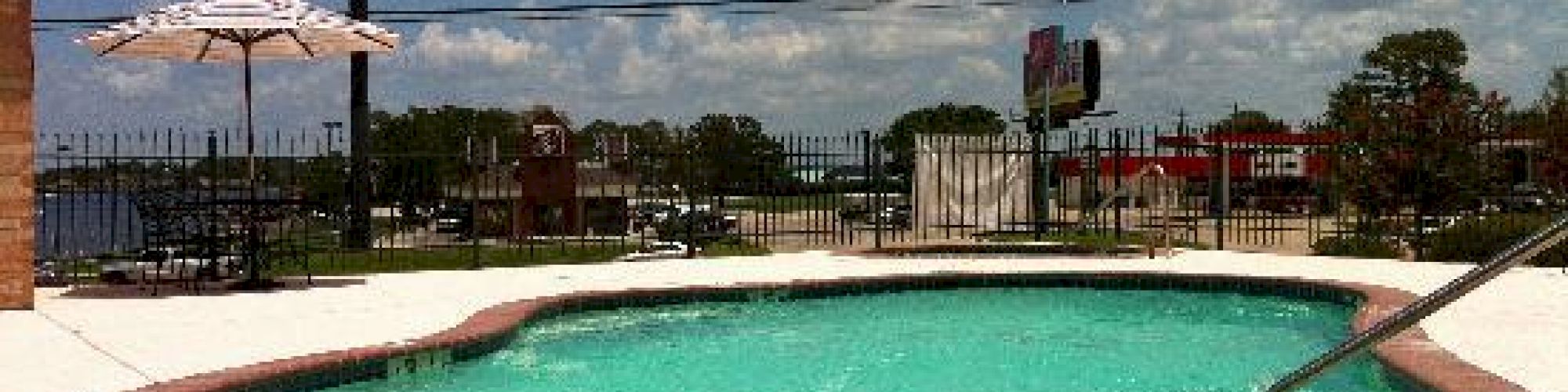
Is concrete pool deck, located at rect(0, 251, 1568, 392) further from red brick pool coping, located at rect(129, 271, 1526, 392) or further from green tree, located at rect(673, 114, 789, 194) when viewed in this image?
green tree, located at rect(673, 114, 789, 194)

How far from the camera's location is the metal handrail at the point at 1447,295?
2.61 m

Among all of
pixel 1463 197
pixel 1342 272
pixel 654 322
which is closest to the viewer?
pixel 654 322

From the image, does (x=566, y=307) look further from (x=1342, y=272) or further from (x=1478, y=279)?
(x=1478, y=279)

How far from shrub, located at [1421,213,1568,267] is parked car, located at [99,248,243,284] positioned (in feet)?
38.3

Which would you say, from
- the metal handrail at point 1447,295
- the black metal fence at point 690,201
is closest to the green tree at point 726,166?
the black metal fence at point 690,201

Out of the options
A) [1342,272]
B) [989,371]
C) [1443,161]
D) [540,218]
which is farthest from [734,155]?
[989,371]

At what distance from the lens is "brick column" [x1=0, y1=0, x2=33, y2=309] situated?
10055 millimetres

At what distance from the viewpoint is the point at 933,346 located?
9.82 m

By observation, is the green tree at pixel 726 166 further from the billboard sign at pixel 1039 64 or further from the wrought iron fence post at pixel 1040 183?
the billboard sign at pixel 1039 64

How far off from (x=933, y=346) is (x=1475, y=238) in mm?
8462

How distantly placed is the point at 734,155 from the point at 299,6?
18.3 meters

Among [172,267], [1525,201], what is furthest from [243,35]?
[1525,201]

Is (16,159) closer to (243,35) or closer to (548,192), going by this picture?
(243,35)

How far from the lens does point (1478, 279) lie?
274 centimetres
